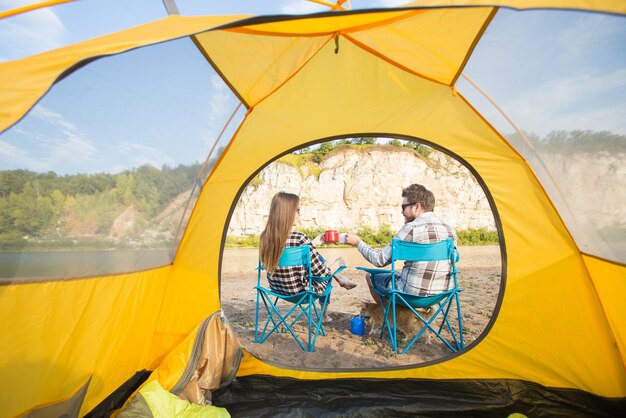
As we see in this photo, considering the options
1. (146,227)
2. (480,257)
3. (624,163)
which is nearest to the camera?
(624,163)

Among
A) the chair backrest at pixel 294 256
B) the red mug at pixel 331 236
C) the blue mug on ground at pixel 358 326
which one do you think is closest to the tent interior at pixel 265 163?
the chair backrest at pixel 294 256

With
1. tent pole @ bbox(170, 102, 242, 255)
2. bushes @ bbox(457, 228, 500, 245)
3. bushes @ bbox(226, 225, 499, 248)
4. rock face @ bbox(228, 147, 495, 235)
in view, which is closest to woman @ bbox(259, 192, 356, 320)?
tent pole @ bbox(170, 102, 242, 255)

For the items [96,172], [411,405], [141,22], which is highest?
[141,22]

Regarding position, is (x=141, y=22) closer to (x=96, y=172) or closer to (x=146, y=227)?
(x=96, y=172)

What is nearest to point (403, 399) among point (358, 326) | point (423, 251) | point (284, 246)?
point (423, 251)

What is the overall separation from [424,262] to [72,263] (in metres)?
2.27

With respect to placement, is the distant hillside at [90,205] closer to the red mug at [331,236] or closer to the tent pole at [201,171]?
the tent pole at [201,171]

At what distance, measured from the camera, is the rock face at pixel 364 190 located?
1941 centimetres

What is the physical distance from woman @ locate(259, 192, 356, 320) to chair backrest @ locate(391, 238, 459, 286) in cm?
61

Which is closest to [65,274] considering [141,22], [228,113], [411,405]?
[141,22]

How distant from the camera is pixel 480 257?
44.1 feet

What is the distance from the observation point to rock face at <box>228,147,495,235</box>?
63.7 feet

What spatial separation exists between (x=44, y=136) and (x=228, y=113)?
1.25 metres

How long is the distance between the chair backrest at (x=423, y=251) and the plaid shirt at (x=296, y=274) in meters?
0.69
